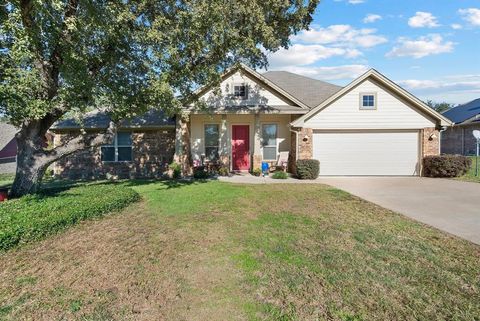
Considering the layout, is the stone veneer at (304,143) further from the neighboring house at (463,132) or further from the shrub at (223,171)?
the neighboring house at (463,132)

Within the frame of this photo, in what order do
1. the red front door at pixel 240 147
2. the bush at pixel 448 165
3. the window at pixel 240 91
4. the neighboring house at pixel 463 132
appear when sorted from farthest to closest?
the neighboring house at pixel 463 132, the red front door at pixel 240 147, the window at pixel 240 91, the bush at pixel 448 165

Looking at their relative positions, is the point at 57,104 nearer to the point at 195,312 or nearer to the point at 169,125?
the point at 169,125

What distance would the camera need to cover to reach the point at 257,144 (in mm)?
15914

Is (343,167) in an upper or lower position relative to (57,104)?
lower

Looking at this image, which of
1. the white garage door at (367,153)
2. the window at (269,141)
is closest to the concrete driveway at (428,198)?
the white garage door at (367,153)

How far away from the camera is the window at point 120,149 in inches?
619

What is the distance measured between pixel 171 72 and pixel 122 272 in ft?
23.8

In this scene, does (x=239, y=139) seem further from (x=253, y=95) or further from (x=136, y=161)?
(x=136, y=161)

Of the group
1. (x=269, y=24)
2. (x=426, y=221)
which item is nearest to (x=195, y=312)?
(x=426, y=221)

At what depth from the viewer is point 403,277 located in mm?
4230

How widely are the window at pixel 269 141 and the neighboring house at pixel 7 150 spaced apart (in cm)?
1923

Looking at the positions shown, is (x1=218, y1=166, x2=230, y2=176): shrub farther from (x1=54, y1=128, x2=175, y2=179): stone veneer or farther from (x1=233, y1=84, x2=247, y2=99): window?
(x1=233, y1=84, x2=247, y2=99): window

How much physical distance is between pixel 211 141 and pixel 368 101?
825cm

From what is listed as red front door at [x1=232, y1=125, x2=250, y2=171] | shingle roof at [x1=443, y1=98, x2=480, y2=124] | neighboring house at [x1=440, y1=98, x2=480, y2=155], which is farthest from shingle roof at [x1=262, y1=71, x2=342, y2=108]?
shingle roof at [x1=443, y1=98, x2=480, y2=124]
